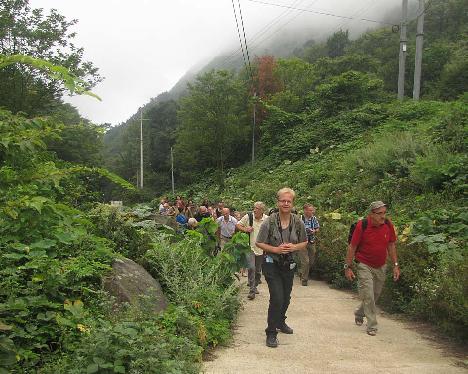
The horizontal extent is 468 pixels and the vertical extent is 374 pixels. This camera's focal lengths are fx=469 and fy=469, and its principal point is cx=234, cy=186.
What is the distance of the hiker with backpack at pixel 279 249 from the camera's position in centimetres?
580

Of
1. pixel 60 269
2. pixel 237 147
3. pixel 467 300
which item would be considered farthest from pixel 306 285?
pixel 237 147

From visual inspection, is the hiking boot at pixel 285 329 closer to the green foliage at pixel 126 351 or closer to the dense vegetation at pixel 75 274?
the dense vegetation at pixel 75 274

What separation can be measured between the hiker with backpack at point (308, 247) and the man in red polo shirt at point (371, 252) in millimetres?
3700

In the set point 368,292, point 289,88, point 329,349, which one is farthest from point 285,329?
point 289,88

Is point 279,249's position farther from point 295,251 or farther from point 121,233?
point 121,233

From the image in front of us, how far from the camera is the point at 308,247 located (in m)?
10.7

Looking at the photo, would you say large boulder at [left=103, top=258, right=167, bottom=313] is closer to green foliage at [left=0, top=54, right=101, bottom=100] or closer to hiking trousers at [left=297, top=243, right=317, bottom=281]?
green foliage at [left=0, top=54, right=101, bottom=100]

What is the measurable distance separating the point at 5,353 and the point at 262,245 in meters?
3.27

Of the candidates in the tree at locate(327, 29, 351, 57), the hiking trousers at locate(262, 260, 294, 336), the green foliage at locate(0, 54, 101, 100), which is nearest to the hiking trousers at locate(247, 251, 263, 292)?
the hiking trousers at locate(262, 260, 294, 336)

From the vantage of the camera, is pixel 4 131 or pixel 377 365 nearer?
pixel 4 131

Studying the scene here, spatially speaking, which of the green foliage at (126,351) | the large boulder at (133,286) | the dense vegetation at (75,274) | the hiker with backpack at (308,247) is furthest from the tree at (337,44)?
the green foliage at (126,351)

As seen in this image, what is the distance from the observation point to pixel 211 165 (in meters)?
47.2

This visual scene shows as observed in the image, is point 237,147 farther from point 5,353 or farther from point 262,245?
point 5,353

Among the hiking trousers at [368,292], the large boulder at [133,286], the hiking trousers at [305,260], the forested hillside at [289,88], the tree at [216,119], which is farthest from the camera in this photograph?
the tree at [216,119]
